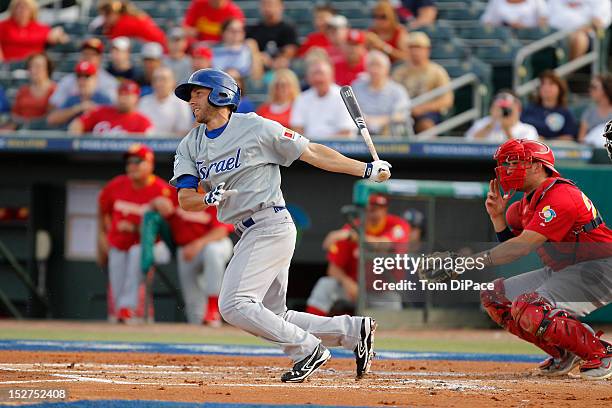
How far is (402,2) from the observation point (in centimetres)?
1409

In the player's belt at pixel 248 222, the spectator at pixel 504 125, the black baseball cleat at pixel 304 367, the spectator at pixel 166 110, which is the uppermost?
the spectator at pixel 166 110

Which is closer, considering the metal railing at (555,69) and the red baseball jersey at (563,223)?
the red baseball jersey at (563,223)

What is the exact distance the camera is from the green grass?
359 inches

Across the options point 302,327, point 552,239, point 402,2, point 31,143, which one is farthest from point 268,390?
point 402,2

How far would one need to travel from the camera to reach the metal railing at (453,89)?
38.5ft

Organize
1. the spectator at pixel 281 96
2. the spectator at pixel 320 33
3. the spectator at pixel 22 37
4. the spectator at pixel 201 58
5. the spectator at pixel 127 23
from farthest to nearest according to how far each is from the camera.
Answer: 1. the spectator at pixel 22 37
2. the spectator at pixel 127 23
3. the spectator at pixel 320 33
4. the spectator at pixel 201 58
5. the spectator at pixel 281 96

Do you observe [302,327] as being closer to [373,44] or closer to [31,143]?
[31,143]

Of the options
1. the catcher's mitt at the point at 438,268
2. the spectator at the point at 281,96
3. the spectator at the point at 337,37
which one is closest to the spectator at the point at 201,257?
the spectator at the point at 281,96

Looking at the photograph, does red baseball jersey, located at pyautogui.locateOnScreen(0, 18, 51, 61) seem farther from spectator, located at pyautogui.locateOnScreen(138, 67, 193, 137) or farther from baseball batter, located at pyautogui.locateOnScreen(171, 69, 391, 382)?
baseball batter, located at pyautogui.locateOnScreen(171, 69, 391, 382)

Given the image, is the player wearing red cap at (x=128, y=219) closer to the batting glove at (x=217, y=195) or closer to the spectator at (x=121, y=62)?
the spectator at (x=121, y=62)

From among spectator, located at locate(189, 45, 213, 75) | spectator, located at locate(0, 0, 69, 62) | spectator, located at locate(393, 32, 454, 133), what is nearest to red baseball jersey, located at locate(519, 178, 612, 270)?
spectator, located at locate(393, 32, 454, 133)

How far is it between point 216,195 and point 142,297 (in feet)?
18.5

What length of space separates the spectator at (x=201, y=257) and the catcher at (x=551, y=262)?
4618 mm

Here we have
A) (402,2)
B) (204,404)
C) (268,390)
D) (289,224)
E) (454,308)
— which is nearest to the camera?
(204,404)
